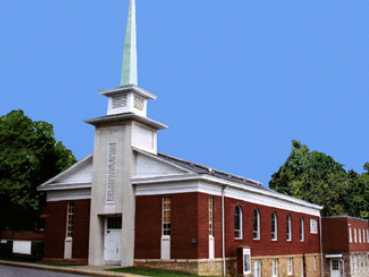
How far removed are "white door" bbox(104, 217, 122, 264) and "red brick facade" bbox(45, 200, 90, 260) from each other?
138cm

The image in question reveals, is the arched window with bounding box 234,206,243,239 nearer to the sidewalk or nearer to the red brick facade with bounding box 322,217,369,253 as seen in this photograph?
the sidewalk

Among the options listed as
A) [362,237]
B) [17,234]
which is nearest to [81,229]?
[17,234]

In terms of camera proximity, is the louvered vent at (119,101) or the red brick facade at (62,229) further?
the red brick facade at (62,229)

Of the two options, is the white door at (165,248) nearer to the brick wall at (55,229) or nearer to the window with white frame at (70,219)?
the window with white frame at (70,219)

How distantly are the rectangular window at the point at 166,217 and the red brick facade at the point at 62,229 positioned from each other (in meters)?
5.22

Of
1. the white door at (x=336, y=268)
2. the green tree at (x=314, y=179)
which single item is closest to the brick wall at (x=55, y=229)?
the white door at (x=336, y=268)

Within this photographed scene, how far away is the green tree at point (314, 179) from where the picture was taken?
209 feet

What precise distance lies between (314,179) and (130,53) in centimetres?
4146

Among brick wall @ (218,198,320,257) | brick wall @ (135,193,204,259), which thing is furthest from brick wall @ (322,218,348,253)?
brick wall @ (135,193,204,259)

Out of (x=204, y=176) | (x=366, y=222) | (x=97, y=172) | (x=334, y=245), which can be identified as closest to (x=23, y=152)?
(x=97, y=172)

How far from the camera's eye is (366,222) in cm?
5341

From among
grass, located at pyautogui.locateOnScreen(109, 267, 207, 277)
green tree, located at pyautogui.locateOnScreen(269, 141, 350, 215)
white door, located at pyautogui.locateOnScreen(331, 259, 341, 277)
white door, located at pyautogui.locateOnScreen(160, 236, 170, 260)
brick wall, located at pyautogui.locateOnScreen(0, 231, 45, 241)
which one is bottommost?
white door, located at pyautogui.locateOnScreen(331, 259, 341, 277)

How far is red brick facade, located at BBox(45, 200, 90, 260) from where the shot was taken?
3106 cm

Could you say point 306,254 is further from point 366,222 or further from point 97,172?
point 97,172
